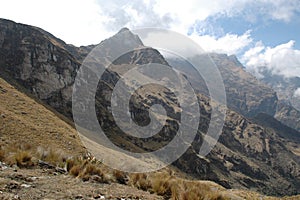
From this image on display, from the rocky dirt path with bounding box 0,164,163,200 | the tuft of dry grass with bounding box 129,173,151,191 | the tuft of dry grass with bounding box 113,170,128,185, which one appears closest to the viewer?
the rocky dirt path with bounding box 0,164,163,200

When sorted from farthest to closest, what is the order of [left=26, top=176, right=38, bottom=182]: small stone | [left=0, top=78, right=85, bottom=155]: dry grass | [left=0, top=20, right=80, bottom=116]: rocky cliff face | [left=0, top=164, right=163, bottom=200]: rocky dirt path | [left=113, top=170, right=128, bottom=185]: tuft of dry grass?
[left=0, top=20, right=80, bottom=116]: rocky cliff face
[left=0, top=78, right=85, bottom=155]: dry grass
[left=113, top=170, right=128, bottom=185]: tuft of dry grass
[left=26, top=176, right=38, bottom=182]: small stone
[left=0, top=164, right=163, bottom=200]: rocky dirt path

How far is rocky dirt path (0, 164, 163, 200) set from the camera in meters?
9.23

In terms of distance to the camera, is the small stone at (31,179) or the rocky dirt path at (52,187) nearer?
the rocky dirt path at (52,187)

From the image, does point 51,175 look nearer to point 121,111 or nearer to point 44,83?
point 44,83

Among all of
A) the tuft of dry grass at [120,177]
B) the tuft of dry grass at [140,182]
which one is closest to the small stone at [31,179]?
the tuft of dry grass at [120,177]

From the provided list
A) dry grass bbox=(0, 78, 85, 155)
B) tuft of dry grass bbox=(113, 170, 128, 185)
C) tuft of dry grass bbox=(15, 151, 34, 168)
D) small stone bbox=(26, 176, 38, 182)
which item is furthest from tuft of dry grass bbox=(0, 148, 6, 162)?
dry grass bbox=(0, 78, 85, 155)


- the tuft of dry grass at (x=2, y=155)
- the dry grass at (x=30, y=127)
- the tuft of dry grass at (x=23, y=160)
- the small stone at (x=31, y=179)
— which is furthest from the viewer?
the dry grass at (x=30, y=127)

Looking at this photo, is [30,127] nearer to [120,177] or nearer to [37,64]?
[120,177]

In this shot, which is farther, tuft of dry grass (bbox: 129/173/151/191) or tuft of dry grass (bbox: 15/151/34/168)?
tuft of dry grass (bbox: 15/151/34/168)

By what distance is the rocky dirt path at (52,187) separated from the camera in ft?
30.3

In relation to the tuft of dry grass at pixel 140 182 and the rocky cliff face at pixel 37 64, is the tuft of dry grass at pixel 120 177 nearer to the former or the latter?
the tuft of dry grass at pixel 140 182

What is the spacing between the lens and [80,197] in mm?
9641

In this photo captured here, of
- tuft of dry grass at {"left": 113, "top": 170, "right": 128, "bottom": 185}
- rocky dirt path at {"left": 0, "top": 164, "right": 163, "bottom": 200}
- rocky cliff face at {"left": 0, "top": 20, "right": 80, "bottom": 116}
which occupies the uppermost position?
rocky cliff face at {"left": 0, "top": 20, "right": 80, "bottom": 116}

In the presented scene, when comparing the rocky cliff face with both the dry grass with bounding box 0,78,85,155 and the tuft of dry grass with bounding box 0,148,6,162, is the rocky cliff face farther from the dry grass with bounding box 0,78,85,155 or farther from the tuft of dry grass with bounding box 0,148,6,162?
the tuft of dry grass with bounding box 0,148,6,162
